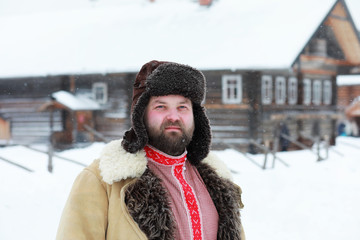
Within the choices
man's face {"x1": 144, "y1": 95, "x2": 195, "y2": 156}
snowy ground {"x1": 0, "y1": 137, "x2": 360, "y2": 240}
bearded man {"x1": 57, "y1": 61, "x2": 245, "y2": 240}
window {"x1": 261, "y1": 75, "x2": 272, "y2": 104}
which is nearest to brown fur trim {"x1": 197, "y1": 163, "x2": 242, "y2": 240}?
bearded man {"x1": 57, "y1": 61, "x2": 245, "y2": 240}

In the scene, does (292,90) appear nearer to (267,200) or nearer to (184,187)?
(267,200)

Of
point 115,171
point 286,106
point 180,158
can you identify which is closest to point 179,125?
point 180,158

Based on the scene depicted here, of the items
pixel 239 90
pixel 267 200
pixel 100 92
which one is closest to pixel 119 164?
pixel 267 200

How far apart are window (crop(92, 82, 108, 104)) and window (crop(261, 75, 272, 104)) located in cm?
658

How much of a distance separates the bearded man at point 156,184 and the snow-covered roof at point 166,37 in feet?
33.8

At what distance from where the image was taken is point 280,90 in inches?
538

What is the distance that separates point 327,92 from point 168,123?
1560 centimetres

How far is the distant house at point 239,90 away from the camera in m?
12.7

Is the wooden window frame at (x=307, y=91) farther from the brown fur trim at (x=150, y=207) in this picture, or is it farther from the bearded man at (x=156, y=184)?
the brown fur trim at (x=150, y=207)

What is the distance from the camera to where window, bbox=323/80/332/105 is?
15485mm

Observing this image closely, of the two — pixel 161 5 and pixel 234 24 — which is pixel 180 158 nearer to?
pixel 234 24

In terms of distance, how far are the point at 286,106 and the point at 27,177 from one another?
10258mm

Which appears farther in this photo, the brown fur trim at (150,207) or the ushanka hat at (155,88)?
the ushanka hat at (155,88)

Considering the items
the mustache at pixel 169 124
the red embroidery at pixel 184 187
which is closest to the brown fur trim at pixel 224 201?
the red embroidery at pixel 184 187
